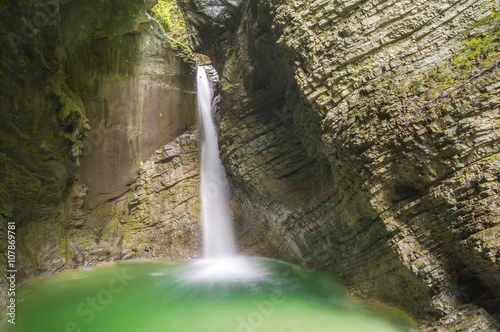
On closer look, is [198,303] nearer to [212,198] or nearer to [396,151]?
[396,151]

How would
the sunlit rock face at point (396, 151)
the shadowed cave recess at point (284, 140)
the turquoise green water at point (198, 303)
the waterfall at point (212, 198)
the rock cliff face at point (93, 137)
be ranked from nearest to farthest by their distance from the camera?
1. the sunlit rock face at point (396, 151)
2. the shadowed cave recess at point (284, 140)
3. the turquoise green water at point (198, 303)
4. the rock cliff face at point (93, 137)
5. the waterfall at point (212, 198)

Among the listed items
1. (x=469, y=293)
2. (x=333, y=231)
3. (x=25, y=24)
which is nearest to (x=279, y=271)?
(x=333, y=231)

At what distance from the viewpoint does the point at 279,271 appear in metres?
9.33

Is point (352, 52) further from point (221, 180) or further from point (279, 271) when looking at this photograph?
point (221, 180)

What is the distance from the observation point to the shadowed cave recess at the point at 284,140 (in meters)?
5.02

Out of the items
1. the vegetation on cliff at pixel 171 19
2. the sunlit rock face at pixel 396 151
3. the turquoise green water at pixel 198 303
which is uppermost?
the vegetation on cliff at pixel 171 19

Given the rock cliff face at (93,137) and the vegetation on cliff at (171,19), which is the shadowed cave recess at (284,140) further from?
the vegetation on cliff at (171,19)

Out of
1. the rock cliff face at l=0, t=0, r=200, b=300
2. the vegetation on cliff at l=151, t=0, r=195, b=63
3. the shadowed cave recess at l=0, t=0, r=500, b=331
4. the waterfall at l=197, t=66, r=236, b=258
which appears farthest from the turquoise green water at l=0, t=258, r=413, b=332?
the vegetation on cliff at l=151, t=0, r=195, b=63

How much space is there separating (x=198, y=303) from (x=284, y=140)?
5.70 m

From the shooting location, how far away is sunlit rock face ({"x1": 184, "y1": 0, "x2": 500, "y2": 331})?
15.7ft

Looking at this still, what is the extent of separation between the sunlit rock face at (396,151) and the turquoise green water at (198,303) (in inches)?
29.8

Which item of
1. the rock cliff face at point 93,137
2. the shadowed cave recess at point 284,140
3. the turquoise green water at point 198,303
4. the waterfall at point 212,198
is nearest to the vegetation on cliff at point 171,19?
the rock cliff face at point 93,137

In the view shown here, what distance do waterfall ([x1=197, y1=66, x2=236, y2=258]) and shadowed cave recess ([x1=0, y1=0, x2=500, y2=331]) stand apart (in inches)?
17.2

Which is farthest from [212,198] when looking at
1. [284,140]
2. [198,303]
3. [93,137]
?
[198,303]
